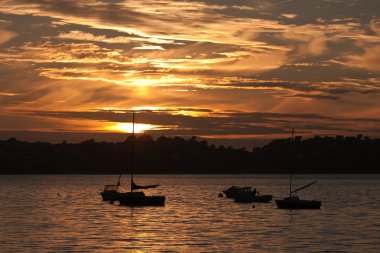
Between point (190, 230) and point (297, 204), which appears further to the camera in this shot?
point (297, 204)

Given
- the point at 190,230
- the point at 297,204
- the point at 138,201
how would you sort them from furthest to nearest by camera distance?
1. the point at 138,201
2. the point at 297,204
3. the point at 190,230

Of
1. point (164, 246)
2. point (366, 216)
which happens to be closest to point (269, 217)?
point (366, 216)

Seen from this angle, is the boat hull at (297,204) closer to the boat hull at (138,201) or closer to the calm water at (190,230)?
the calm water at (190,230)

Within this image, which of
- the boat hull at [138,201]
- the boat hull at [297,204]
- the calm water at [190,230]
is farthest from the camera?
the boat hull at [138,201]

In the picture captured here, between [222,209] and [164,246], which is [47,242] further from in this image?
[222,209]

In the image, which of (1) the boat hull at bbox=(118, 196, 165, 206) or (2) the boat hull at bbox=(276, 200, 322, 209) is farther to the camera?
(1) the boat hull at bbox=(118, 196, 165, 206)

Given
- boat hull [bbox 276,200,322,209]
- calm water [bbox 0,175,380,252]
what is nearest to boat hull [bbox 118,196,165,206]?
calm water [bbox 0,175,380,252]

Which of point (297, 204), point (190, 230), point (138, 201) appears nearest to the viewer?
point (190, 230)

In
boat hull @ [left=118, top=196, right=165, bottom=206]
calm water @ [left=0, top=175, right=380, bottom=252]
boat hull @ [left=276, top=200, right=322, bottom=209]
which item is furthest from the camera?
boat hull @ [left=118, top=196, right=165, bottom=206]

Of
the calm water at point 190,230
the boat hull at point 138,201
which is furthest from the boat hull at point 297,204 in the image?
the boat hull at point 138,201

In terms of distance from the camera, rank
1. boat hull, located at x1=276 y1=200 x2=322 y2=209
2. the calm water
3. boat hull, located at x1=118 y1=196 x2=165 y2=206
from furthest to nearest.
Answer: boat hull, located at x1=118 y1=196 x2=165 y2=206, boat hull, located at x1=276 y1=200 x2=322 y2=209, the calm water

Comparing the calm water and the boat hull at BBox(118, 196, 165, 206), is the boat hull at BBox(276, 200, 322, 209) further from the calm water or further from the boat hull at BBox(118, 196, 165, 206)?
the boat hull at BBox(118, 196, 165, 206)

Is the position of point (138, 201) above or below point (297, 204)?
below

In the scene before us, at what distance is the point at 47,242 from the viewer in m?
76.2
